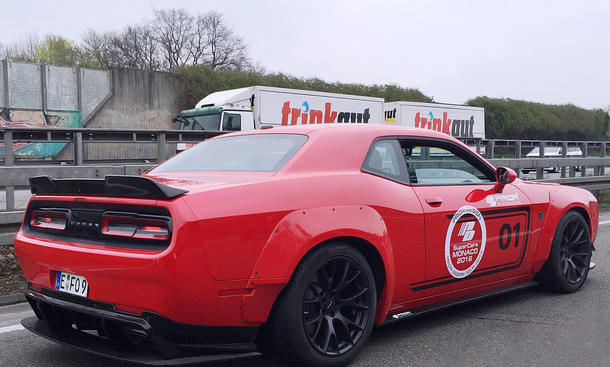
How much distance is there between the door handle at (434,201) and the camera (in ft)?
12.8

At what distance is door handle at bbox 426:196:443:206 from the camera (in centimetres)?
390

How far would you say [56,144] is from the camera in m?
7.95

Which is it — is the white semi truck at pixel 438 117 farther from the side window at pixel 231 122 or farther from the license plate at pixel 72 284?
the license plate at pixel 72 284

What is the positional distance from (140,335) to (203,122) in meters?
14.6

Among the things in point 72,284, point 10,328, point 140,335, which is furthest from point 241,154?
point 10,328

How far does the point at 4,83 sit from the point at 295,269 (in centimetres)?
2654

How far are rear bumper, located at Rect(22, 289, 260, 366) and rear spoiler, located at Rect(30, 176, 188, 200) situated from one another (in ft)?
1.78

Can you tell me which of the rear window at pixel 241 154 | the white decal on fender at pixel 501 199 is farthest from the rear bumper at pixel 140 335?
the white decal on fender at pixel 501 199

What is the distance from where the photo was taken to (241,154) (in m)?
3.80

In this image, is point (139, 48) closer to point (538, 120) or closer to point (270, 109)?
point (270, 109)

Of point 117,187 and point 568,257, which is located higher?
point 117,187

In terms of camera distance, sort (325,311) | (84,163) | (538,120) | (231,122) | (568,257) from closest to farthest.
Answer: (325,311)
(568,257)
(84,163)
(231,122)
(538,120)

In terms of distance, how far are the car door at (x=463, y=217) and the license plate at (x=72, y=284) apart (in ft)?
6.38

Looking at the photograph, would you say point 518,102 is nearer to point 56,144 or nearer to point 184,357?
point 56,144
